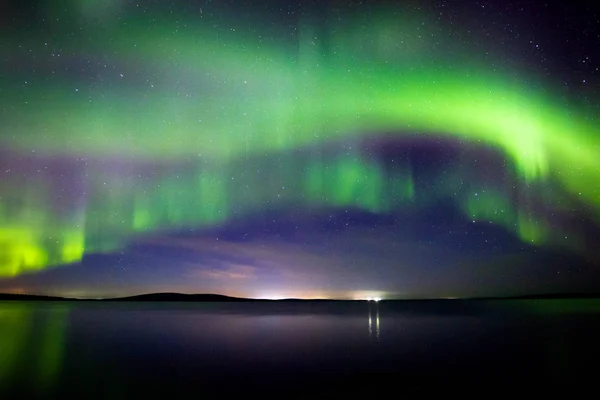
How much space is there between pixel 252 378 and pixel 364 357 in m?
8.45

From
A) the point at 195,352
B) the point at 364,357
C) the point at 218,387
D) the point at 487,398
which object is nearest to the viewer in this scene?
the point at 487,398

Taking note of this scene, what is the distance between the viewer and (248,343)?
3750 cm

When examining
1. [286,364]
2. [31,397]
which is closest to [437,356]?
[286,364]

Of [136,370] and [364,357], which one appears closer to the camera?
[136,370]

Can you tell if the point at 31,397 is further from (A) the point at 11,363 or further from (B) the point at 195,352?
(B) the point at 195,352

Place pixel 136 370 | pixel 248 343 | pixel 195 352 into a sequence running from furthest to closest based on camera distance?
1. pixel 248 343
2. pixel 195 352
3. pixel 136 370

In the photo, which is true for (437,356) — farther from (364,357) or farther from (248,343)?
(248,343)

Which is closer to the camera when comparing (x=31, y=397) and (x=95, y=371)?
(x=31, y=397)

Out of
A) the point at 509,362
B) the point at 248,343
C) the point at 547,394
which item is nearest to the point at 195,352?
the point at 248,343

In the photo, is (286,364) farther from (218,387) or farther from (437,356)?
(437,356)

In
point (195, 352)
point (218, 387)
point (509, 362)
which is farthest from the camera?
point (195, 352)

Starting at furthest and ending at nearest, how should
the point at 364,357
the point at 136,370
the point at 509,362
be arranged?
1. the point at 364,357
2. the point at 509,362
3. the point at 136,370

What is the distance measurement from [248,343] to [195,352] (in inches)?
307

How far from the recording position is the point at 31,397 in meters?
16.0
